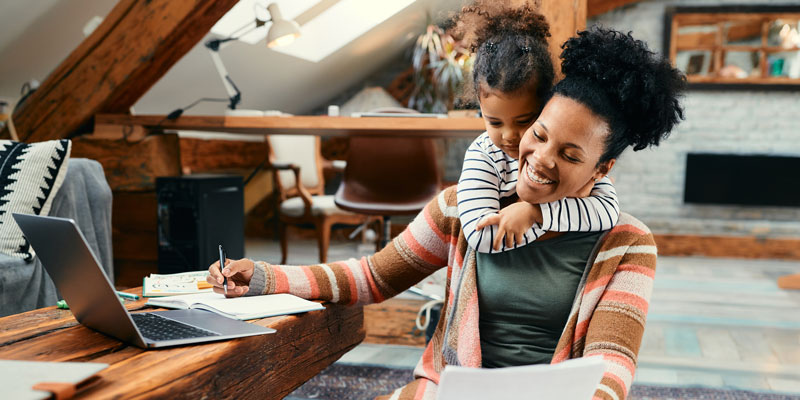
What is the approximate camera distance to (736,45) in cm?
499

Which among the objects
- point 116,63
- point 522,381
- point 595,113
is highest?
point 116,63

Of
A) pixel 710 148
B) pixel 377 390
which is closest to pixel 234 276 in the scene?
pixel 377 390

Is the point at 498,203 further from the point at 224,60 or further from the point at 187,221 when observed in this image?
the point at 224,60

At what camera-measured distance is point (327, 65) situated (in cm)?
461

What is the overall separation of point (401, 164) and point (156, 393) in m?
2.52

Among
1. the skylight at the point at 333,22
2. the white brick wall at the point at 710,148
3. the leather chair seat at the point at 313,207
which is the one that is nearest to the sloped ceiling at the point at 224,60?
the skylight at the point at 333,22

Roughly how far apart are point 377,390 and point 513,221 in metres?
1.25

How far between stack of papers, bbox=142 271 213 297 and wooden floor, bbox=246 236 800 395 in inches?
46.4

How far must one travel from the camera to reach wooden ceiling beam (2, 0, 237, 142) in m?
2.42

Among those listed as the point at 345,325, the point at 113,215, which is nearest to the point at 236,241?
the point at 113,215

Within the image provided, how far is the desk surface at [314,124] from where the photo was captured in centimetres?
238

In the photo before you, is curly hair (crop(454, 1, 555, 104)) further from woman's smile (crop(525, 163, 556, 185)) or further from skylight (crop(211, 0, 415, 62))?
skylight (crop(211, 0, 415, 62))

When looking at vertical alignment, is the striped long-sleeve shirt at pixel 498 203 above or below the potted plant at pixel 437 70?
below

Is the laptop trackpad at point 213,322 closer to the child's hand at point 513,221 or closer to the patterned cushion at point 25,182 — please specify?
the child's hand at point 513,221
